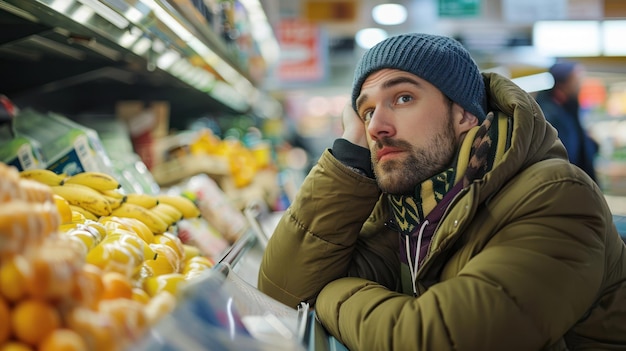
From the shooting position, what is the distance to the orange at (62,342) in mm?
786

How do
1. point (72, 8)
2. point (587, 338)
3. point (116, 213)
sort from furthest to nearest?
1. point (116, 213)
2. point (72, 8)
3. point (587, 338)

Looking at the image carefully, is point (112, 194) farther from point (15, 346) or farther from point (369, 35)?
point (369, 35)

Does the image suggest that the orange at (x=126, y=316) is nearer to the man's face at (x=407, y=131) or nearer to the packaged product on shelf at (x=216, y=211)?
the man's face at (x=407, y=131)

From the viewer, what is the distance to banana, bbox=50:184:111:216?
2041 millimetres

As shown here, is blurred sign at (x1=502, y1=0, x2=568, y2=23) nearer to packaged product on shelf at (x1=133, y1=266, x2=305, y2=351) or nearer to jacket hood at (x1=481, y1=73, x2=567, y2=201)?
jacket hood at (x1=481, y1=73, x2=567, y2=201)

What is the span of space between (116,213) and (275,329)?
1.27 meters

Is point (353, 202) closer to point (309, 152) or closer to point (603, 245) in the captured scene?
point (603, 245)

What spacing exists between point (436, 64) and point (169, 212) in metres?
1.35

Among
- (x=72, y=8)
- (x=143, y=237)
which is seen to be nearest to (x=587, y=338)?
(x=143, y=237)

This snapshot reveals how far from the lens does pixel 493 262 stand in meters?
1.29

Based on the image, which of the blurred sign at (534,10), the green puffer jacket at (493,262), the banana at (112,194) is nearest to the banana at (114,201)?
the banana at (112,194)

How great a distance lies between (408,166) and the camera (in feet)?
5.42

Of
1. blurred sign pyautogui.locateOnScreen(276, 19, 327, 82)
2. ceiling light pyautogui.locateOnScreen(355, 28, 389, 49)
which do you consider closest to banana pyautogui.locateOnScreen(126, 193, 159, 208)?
blurred sign pyautogui.locateOnScreen(276, 19, 327, 82)

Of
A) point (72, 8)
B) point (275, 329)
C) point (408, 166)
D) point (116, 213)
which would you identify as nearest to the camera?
point (275, 329)
